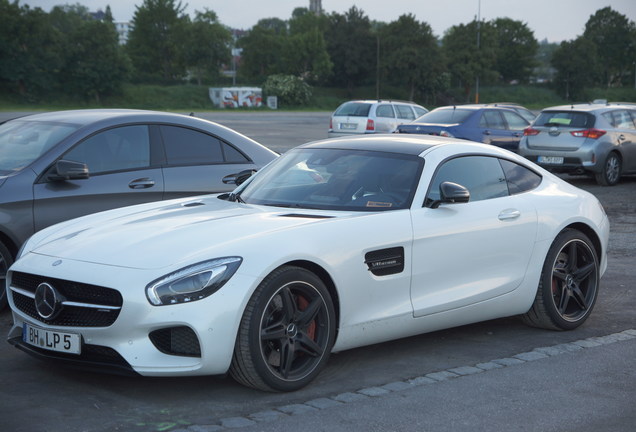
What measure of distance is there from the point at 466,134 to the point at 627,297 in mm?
12234

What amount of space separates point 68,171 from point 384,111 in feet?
64.9

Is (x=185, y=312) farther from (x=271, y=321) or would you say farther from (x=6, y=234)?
(x=6, y=234)

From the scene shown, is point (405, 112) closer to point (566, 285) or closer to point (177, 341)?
point (566, 285)

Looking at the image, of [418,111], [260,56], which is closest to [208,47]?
[260,56]

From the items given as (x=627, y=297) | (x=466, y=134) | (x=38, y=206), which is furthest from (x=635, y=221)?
(x=38, y=206)

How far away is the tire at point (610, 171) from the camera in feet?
57.2

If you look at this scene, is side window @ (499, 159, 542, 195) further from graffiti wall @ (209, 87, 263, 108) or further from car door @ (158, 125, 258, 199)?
graffiti wall @ (209, 87, 263, 108)

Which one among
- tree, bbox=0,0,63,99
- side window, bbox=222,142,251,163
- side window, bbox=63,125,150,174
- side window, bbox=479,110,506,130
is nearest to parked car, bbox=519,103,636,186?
side window, bbox=479,110,506,130

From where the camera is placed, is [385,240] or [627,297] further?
[627,297]

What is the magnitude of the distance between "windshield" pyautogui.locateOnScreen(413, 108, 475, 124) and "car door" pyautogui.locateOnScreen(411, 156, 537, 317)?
1389 cm

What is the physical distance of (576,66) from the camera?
9106cm

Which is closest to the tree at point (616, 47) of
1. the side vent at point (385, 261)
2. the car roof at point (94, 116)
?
the car roof at point (94, 116)

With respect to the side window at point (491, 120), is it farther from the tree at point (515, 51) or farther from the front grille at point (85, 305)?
the tree at point (515, 51)

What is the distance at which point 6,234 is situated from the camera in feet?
21.5
